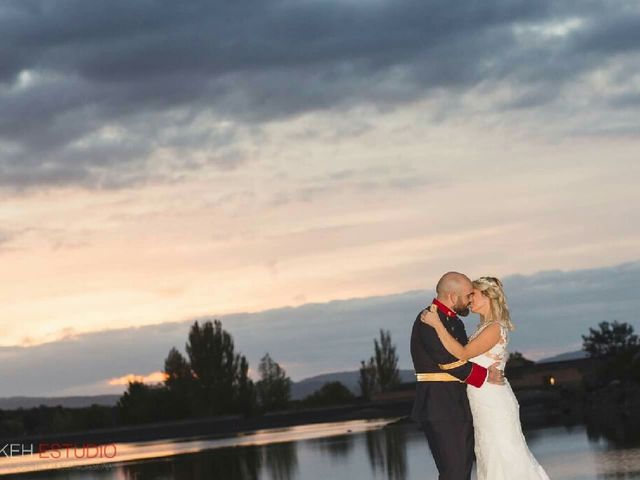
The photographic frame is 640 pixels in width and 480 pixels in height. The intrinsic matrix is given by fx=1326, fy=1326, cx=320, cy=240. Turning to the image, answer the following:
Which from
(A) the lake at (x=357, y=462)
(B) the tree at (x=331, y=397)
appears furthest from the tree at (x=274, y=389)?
(A) the lake at (x=357, y=462)

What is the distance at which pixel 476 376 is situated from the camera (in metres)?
11.5

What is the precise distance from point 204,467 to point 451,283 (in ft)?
75.2

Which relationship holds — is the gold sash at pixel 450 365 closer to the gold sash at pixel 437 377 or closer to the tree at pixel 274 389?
the gold sash at pixel 437 377

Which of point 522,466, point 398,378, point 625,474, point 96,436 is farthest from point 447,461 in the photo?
point 398,378

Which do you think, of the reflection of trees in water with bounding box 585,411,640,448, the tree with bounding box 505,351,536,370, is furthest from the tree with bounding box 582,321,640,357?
the reflection of trees in water with bounding box 585,411,640,448

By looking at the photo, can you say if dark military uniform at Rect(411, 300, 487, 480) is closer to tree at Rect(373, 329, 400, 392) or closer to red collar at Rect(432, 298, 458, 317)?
red collar at Rect(432, 298, 458, 317)

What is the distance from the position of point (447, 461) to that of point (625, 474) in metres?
9.23

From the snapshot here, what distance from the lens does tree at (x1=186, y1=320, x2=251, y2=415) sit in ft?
341

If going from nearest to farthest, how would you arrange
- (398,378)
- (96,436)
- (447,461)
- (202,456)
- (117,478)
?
1. (447,461)
2. (117,478)
3. (202,456)
4. (96,436)
5. (398,378)

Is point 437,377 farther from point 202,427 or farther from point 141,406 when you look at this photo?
point 141,406

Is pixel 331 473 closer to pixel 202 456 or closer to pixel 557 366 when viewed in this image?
pixel 202 456

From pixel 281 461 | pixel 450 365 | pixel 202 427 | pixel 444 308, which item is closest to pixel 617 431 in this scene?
pixel 281 461

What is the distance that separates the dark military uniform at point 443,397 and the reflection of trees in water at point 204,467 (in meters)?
15.8

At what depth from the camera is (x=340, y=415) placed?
93.7 m
